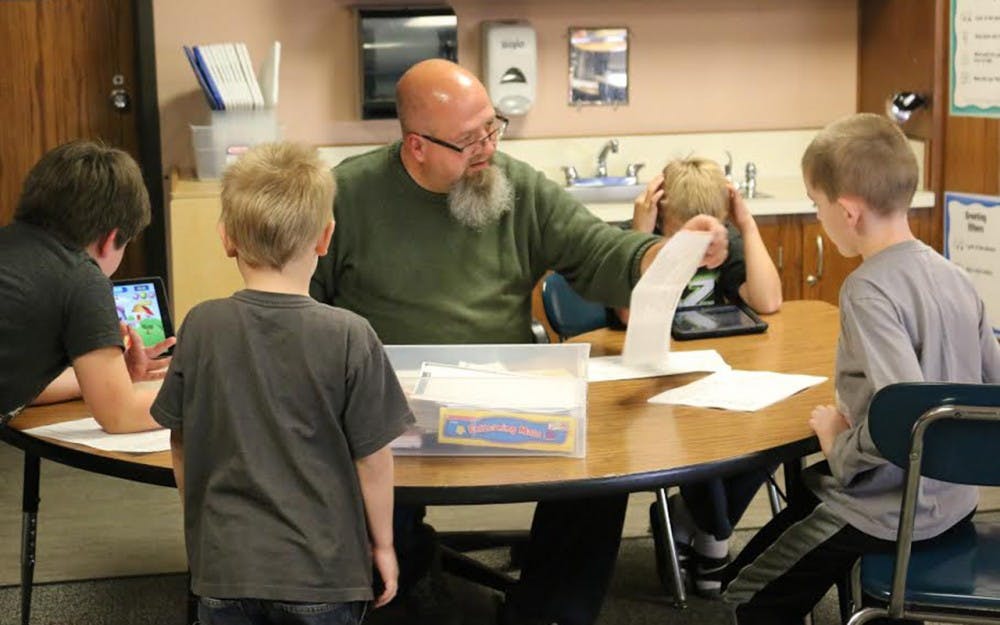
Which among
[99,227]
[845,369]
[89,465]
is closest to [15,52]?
[99,227]

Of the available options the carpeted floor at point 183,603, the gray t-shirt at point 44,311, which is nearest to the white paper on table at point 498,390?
the gray t-shirt at point 44,311

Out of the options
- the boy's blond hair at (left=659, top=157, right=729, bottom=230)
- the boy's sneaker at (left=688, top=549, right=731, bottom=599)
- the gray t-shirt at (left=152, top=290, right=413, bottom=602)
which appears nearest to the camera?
the gray t-shirt at (left=152, top=290, right=413, bottom=602)

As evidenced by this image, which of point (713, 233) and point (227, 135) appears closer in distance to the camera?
point (713, 233)

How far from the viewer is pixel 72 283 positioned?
2.37 meters

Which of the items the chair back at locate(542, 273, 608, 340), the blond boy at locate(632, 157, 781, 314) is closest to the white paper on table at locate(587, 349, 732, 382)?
the blond boy at locate(632, 157, 781, 314)

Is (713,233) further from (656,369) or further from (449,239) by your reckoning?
(449,239)

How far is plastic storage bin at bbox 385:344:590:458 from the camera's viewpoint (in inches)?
84.0

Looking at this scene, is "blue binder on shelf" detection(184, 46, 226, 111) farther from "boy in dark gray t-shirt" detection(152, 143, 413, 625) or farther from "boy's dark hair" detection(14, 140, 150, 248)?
"boy in dark gray t-shirt" detection(152, 143, 413, 625)

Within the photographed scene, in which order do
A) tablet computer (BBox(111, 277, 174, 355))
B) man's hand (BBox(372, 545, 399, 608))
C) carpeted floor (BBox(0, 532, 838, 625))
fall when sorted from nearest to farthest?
man's hand (BBox(372, 545, 399, 608)) < tablet computer (BBox(111, 277, 174, 355)) < carpeted floor (BBox(0, 532, 838, 625))

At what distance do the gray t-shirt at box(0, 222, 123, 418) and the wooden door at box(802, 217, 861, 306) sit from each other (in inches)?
110

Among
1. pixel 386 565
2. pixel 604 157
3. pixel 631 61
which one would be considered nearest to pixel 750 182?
pixel 604 157

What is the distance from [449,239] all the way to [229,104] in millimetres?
1720

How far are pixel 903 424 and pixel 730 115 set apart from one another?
10.5 feet

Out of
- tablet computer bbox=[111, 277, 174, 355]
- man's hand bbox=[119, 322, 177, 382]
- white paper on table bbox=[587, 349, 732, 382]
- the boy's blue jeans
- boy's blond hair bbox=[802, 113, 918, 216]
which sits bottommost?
the boy's blue jeans
